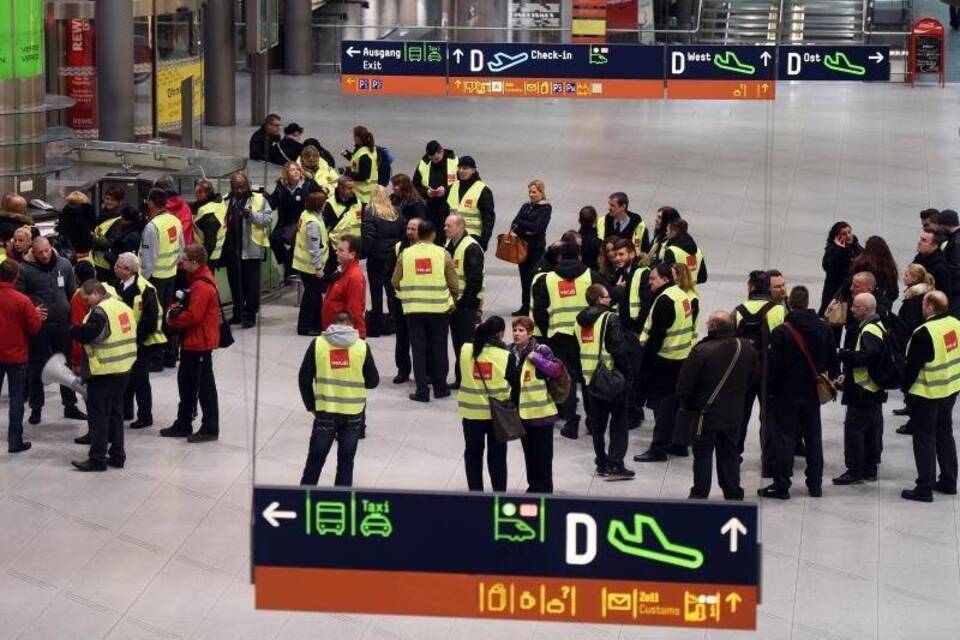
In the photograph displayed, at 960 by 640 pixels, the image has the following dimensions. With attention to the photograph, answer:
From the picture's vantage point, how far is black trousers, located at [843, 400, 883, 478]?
499 inches

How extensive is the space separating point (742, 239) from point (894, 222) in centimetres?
194

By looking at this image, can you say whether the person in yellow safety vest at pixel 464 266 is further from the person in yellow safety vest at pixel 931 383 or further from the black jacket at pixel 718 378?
the person in yellow safety vest at pixel 931 383

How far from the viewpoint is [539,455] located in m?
11.9

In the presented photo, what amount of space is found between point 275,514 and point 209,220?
9.11 meters

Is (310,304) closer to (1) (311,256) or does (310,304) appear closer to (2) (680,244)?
(1) (311,256)

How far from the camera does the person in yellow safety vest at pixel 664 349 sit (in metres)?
12.9

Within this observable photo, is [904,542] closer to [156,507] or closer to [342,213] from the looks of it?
[156,507]

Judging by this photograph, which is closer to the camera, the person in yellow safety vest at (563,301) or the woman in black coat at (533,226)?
the person in yellow safety vest at (563,301)

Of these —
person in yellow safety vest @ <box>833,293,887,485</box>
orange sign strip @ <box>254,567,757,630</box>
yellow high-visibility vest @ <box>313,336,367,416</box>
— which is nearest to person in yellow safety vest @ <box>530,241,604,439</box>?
person in yellow safety vest @ <box>833,293,887,485</box>

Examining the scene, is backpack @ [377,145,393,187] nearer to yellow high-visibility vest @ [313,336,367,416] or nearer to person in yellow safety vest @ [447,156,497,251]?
person in yellow safety vest @ [447,156,497,251]

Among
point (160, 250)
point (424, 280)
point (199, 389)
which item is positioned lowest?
point (199, 389)

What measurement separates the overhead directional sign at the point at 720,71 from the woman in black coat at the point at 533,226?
8.18 metres

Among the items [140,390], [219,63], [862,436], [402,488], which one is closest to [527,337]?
[862,436]

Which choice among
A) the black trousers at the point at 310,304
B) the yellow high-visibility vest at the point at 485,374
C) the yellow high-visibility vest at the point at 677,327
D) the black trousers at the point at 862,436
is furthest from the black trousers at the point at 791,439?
the black trousers at the point at 310,304
